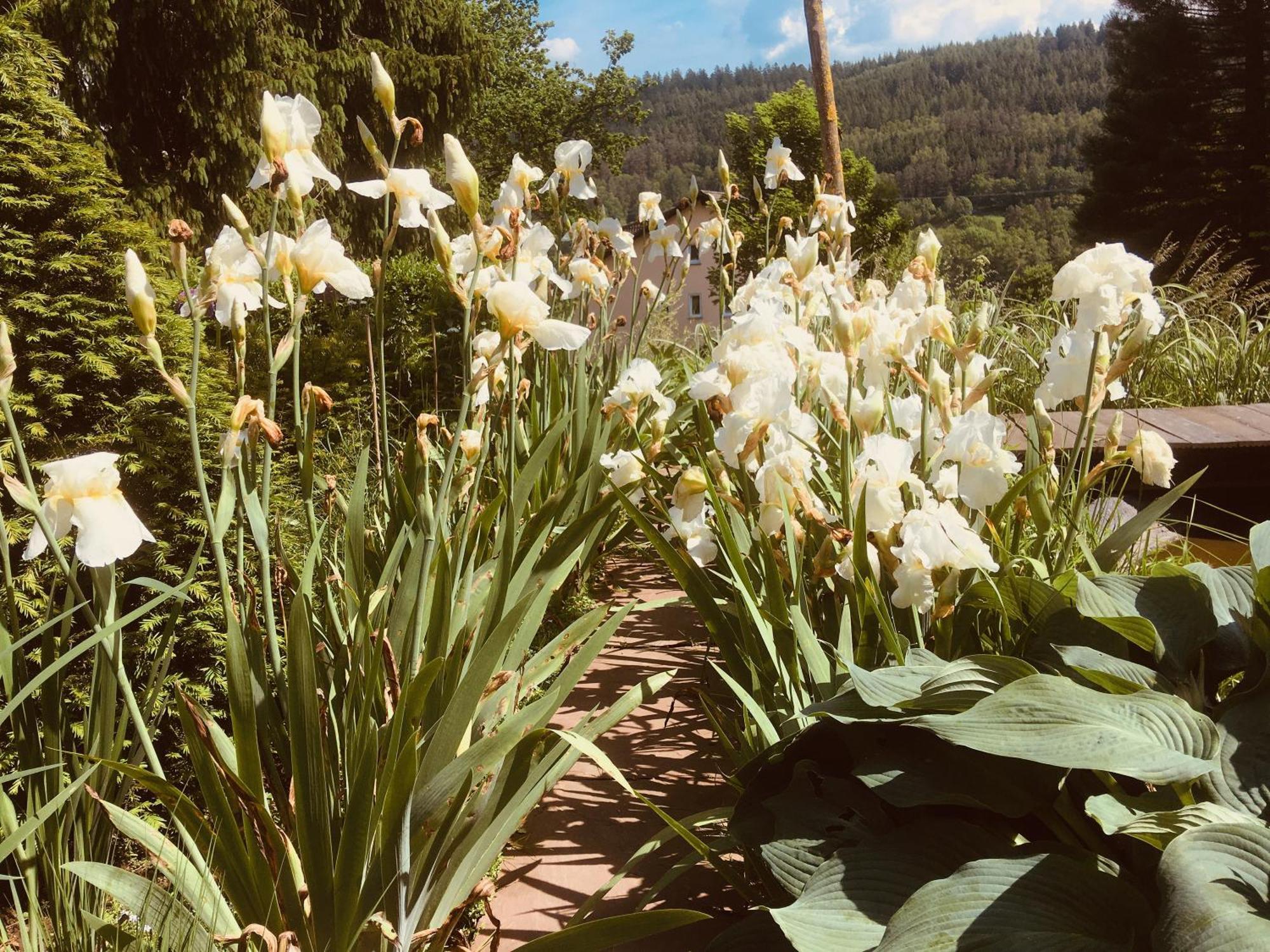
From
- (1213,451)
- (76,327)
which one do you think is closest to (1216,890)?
(76,327)

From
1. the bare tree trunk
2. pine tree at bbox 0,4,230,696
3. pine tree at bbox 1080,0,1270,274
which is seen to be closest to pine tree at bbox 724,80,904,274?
pine tree at bbox 1080,0,1270,274

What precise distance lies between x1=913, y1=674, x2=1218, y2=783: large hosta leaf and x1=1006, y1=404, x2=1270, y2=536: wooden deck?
2248 mm

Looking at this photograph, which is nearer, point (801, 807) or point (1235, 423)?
point (801, 807)

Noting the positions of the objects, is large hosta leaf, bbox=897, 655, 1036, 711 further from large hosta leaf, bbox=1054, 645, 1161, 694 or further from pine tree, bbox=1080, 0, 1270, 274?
pine tree, bbox=1080, 0, 1270, 274

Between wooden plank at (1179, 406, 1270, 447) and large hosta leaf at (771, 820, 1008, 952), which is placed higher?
wooden plank at (1179, 406, 1270, 447)

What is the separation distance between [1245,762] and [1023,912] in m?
0.38

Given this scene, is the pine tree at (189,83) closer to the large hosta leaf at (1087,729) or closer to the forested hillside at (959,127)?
the large hosta leaf at (1087,729)

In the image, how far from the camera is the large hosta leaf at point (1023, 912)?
3.09ft

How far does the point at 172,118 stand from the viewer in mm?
7352

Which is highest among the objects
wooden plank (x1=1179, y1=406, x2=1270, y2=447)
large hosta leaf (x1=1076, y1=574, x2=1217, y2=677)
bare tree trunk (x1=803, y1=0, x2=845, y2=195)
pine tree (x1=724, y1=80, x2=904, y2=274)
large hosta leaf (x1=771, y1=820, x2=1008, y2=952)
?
pine tree (x1=724, y1=80, x2=904, y2=274)

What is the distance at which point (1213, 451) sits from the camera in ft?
11.1

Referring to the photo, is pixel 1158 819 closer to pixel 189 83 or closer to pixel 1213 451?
pixel 1213 451

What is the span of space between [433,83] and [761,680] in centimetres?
893

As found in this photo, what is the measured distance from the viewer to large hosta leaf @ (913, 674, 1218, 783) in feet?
3.31
